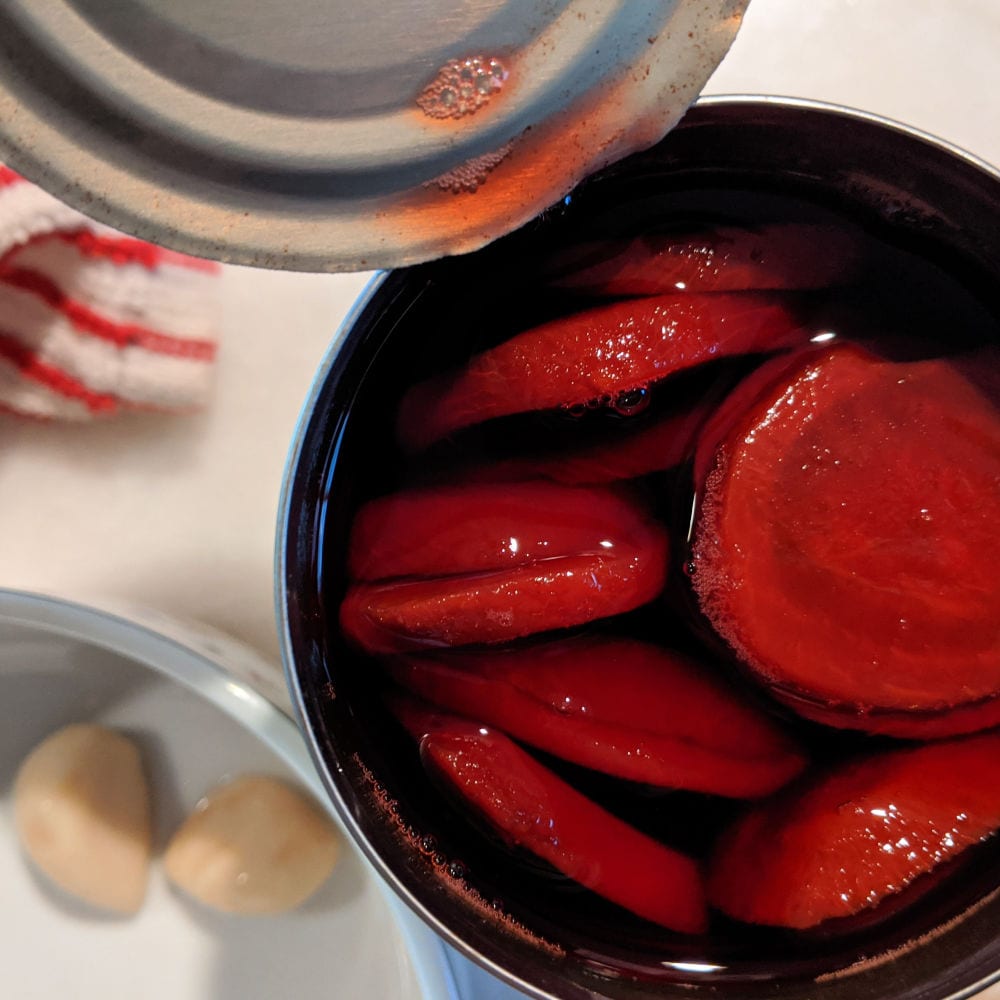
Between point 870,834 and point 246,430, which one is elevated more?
point 246,430

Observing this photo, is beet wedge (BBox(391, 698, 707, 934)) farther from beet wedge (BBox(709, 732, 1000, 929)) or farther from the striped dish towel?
the striped dish towel

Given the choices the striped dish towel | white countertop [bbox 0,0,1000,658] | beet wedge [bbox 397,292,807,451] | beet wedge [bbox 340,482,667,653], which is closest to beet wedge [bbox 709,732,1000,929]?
beet wedge [bbox 340,482,667,653]

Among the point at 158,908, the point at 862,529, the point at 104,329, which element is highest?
the point at 104,329

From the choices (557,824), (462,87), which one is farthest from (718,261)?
(557,824)

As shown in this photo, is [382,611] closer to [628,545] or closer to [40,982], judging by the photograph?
[628,545]

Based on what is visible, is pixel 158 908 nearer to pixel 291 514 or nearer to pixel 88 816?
pixel 88 816

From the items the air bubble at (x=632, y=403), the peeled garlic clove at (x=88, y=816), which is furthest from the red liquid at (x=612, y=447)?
the peeled garlic clove at (x=88, y=816)
